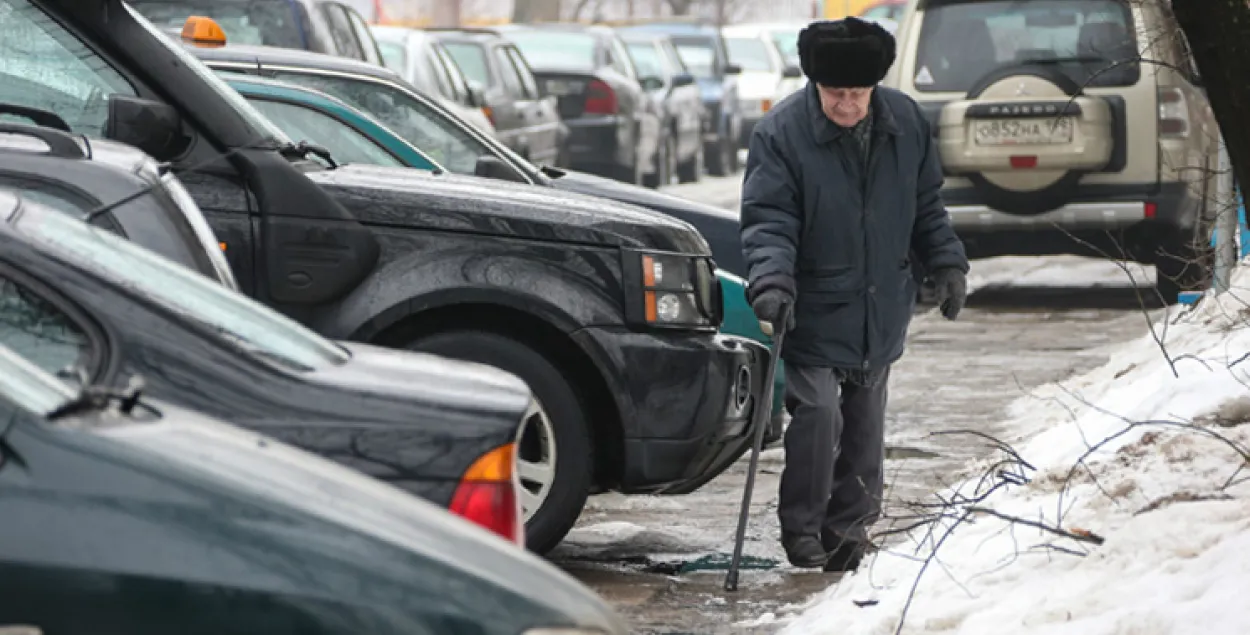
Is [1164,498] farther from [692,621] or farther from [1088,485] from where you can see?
[692,621]

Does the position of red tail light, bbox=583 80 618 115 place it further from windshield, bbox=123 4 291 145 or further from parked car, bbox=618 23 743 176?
windshield, bbox=123 4 291 145

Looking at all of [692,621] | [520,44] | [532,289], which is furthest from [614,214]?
[520,44]

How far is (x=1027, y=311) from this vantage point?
571 inches

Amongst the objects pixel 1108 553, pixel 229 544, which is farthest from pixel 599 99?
pixel 229 544

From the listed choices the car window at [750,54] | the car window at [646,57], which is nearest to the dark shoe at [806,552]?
the car window at [646,57]

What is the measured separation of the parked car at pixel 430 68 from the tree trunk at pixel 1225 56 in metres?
10.5

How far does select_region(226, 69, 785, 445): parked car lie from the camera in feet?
27.5

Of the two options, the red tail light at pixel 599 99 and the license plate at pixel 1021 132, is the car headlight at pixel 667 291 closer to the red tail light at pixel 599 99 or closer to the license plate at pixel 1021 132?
the license plate at pixel 1021 132

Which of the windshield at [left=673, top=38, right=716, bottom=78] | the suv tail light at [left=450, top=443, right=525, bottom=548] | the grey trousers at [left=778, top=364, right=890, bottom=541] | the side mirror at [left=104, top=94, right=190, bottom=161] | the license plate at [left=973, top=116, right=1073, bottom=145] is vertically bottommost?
the windshield at [left=673, top=38, right=716, bottom=78]

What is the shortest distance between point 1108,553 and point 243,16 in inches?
303

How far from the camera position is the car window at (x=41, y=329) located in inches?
141

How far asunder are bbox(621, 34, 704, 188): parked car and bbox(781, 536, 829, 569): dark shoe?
1643 cm

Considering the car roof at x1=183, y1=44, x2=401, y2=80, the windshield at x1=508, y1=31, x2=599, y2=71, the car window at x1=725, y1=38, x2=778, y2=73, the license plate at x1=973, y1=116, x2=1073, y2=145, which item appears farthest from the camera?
the car window at x1=725, y1=38, x2=778, y2=73

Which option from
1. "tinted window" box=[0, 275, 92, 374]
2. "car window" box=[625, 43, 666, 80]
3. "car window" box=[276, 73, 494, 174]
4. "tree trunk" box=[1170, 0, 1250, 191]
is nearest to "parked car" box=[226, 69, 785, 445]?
"car window" box=[276, 73, 494, 174]
